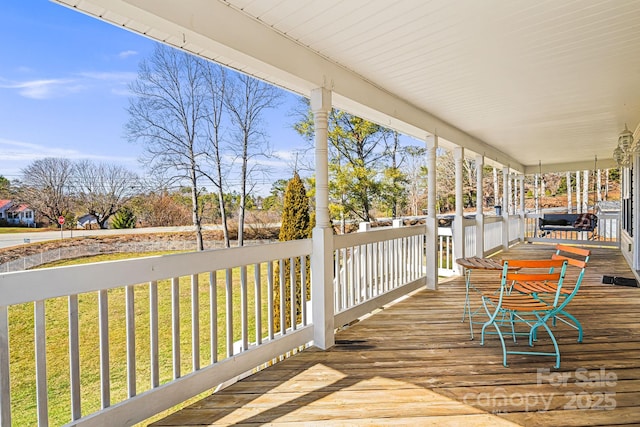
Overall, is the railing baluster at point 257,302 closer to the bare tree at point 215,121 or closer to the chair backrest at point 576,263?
the chair backrest at point 576,263

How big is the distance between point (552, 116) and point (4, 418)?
253 inches

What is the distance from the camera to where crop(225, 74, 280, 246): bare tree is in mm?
8078

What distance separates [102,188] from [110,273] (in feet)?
10.9

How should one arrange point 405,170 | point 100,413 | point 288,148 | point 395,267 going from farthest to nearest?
point 405,170 < point 288,148 < point 395,267 < point 100,413

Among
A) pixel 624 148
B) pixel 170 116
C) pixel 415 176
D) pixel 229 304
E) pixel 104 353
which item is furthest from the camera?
pixel 415 176

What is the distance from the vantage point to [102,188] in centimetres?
→ 460

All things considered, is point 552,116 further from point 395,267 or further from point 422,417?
point 422,417

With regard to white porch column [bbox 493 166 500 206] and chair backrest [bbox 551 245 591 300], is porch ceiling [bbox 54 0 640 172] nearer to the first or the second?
chair backrest [bbox 551 245 591 300]

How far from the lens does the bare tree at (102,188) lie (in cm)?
398

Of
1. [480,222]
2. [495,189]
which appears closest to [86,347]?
[480,222]

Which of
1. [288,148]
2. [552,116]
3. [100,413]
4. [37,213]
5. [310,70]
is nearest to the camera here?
[100,413]

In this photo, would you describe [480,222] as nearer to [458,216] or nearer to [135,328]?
[458,216]

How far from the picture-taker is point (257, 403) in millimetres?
2215

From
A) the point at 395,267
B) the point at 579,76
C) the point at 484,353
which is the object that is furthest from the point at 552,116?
the point at 484,353
